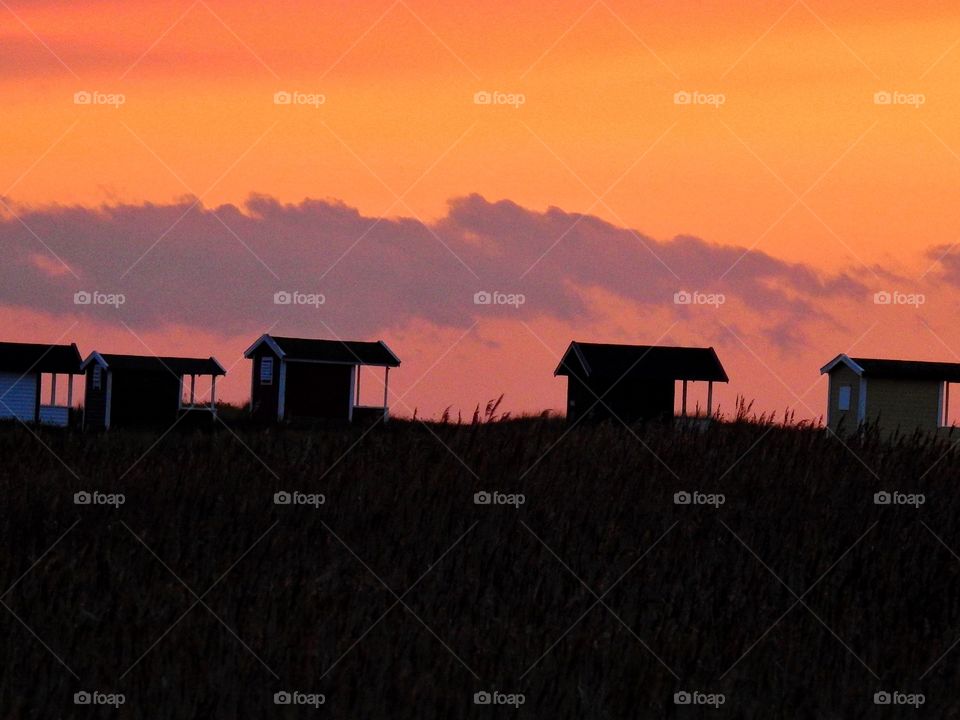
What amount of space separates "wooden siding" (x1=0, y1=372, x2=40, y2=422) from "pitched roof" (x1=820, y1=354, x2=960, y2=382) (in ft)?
104

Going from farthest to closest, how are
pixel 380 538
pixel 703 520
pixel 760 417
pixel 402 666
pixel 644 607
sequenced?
pixel 760 417
pixel 703 520
pixel 380 538
pixel 644 607
pixel 402 666

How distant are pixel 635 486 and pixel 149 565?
16.5 feet

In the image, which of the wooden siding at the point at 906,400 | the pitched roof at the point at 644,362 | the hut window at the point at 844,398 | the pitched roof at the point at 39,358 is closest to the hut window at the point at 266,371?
the pitched roof at the point at 39,358

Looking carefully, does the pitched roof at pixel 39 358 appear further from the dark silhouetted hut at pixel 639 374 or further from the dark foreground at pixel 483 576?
the dark foreground at pixel 483 576

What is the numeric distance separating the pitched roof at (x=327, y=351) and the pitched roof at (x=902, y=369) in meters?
17.7

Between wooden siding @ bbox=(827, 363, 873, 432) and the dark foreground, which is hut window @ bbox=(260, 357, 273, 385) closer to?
wooden siding @ bbox=(827, 363, 873, 432)

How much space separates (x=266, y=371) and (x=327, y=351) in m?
2.66

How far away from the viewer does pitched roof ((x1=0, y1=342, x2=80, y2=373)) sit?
50.9m

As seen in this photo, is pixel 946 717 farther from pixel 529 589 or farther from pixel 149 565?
pixel 149 565

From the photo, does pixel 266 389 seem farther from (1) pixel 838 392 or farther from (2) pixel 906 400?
(2) pixel 906 400

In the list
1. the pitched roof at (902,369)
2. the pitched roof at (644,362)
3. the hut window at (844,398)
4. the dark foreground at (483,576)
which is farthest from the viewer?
the pitched roof at (644,362)

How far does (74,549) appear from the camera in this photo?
10.6 metres

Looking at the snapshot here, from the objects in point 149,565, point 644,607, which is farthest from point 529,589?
point 149,565

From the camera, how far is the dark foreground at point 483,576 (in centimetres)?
799
